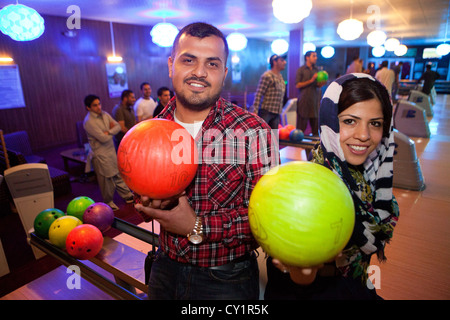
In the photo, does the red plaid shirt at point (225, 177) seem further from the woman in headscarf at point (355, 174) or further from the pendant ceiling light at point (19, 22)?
the pendant ceiling light at point (19, 22)

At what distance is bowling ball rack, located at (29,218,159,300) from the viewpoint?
1587mm

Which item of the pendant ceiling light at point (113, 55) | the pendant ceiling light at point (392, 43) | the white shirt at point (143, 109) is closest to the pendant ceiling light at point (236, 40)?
the white shirt at point (143, 109)

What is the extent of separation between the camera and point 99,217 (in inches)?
88.2

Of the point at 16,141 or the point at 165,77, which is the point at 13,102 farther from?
the point at 165,77

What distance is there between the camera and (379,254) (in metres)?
1.35

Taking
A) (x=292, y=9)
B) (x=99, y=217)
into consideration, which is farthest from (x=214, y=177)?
(x=292, y=9)

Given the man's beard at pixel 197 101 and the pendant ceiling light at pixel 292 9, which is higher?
the pendant ceiling light at pixel 292 9

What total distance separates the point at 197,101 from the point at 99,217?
4.90ft

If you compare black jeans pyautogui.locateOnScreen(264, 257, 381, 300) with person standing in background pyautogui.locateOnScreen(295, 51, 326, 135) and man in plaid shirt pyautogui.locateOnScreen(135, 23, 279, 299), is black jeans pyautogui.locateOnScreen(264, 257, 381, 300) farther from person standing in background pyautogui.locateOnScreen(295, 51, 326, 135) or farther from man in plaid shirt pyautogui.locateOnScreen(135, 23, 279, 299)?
person standing in background pyautogui.locateOnScreen(295, 51, 326, 135)

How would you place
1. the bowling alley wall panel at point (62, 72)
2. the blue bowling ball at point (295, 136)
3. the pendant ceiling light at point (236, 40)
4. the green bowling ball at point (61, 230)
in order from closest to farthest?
the green bowling ball at point (61, 230) → the blue bowling ball at point (295, 136) → the bowling alley wall panel at point (62, 72) → the pendant ceiling light at point (236, 40)

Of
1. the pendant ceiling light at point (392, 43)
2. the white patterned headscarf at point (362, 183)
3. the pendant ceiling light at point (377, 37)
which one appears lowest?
the white patterned headscarf at point (362, 183)

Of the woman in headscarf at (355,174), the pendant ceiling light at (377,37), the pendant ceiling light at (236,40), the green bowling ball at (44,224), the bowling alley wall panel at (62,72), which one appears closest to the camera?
the woman in headscarf at (355,174)

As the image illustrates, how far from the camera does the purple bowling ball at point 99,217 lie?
223 cm

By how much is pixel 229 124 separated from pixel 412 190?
9.80 feet
